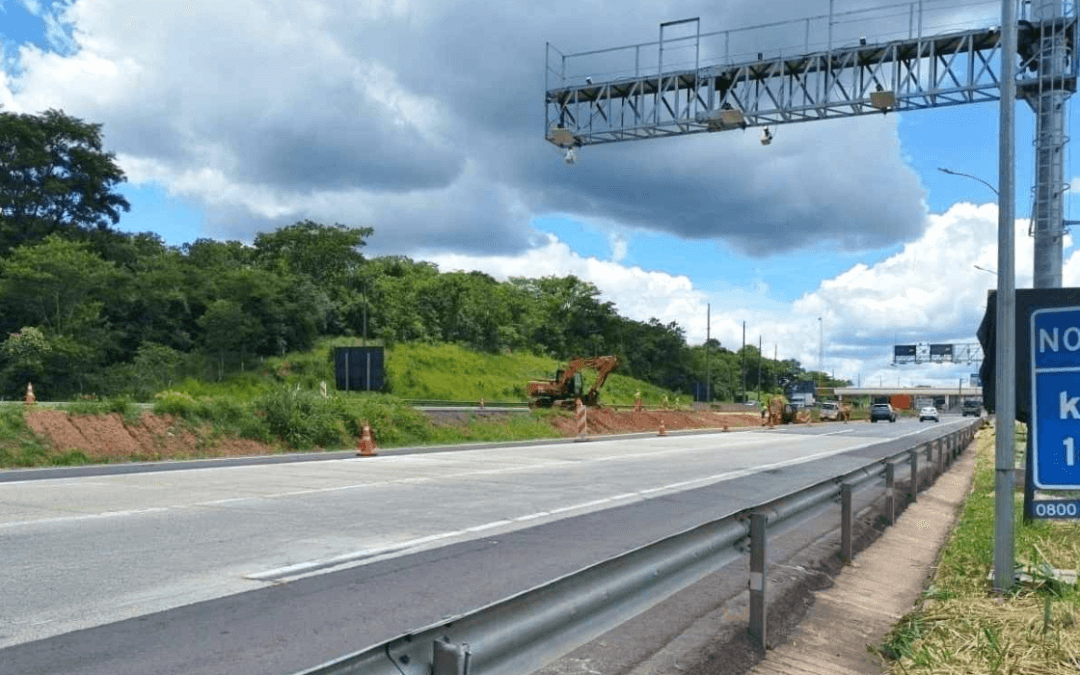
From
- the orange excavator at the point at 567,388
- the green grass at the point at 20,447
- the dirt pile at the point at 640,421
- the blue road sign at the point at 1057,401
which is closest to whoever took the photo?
the blue road sign at the point at 1057,401

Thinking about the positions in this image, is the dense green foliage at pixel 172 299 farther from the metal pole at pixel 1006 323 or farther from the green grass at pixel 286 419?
the metal pole at pixel 1006 323

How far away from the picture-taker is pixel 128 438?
24.9 meters

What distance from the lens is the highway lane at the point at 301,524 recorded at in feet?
25.8

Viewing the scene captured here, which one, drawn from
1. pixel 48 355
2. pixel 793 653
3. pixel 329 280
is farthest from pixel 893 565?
pixel 329 280

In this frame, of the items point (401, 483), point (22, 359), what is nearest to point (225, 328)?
point (22, 359)

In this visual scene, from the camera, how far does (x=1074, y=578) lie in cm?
782

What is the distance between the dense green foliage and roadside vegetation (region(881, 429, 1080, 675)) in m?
35.3

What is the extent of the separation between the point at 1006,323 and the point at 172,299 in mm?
67004

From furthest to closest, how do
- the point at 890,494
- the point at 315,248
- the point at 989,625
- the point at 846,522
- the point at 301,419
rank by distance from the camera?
the point at 315,248 < the point at 301,419 < the point at 890,494 < the point at 846,522 < the point at 989,625

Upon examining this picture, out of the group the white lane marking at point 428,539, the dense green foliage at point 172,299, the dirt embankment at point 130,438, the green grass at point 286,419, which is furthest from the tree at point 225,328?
the white lane marking at point 428,539

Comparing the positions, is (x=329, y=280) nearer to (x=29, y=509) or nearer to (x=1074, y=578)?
(x=29, y=509)

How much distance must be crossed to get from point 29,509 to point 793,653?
10.6m

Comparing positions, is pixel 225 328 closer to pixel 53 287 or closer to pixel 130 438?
pixel 53 287

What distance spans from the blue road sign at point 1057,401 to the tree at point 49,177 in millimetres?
70335
